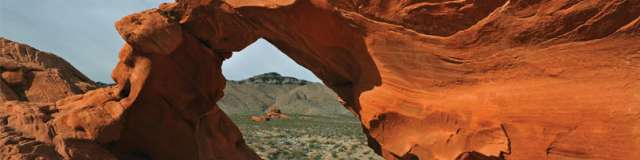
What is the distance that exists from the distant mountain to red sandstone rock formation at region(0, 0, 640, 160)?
70571 millimetres

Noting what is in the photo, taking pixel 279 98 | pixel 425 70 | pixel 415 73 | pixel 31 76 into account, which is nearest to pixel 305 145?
pixel 31 76

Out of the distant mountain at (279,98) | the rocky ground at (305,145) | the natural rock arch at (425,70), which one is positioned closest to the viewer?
the natural rock arch at (425,70)

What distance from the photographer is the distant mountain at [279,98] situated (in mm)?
89812

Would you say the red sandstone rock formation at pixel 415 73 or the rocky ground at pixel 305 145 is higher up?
the red sandstone rock formation at pixel 415 73

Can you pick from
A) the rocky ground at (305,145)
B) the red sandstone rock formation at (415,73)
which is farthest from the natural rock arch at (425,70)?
the rocky ground at (305,145)

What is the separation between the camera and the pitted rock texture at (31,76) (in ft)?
35.5

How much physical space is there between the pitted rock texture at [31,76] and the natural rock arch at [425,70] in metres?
1.99

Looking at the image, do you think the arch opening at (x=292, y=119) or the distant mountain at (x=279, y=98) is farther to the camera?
the distant mountain at (x=279, y=98)

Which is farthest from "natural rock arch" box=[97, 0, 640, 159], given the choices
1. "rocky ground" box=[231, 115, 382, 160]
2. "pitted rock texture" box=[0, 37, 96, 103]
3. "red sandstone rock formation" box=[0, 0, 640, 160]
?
"rocky ground" box=[231, 115, 382, 160]

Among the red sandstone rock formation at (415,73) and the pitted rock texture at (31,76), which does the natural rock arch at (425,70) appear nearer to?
the red sandstone rock formation at (415,73)

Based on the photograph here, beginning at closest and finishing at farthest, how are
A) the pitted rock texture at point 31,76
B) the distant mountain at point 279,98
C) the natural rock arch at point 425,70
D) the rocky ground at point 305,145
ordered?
the natural rock arch at point 425,70 → the pitted rock texture at point 31,76 → the rocky ground at point 305,145 → the distant mountain at point 279,98

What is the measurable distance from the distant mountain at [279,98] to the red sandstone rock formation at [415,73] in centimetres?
7057

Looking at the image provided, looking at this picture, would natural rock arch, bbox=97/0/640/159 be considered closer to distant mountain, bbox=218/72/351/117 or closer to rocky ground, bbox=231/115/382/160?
rocky ground, bbox=231/115/382/160

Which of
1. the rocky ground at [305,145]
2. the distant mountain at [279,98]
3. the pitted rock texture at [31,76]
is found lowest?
the rocky ground at [305,145]
